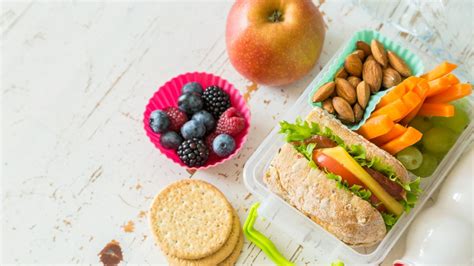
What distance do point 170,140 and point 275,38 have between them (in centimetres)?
34

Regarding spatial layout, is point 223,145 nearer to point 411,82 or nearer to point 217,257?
point 217,257

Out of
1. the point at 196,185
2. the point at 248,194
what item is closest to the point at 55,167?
the point at 196,185

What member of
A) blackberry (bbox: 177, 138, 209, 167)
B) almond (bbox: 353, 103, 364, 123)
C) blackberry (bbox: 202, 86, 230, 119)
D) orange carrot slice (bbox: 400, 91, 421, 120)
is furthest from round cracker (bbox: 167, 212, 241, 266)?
orange carrot slice (bbox: 400, 91, 421, 120)

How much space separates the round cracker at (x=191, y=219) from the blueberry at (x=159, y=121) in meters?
0.14

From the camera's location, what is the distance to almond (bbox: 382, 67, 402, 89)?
1.38m

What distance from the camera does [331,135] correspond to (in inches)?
50.7

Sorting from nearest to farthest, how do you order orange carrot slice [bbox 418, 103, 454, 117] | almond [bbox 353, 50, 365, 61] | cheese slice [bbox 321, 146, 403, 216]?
1. cheese slice [bbox 321, 146, 403, 216]
2. orange carrot slice [bbox 418, 103, 454, 117]
3. almond [bbox 353, 50, 365, 61]

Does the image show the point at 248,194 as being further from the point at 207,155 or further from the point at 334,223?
the point at 334,223

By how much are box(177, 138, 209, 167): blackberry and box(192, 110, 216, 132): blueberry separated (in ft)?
0.17

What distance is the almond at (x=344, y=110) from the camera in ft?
4.45

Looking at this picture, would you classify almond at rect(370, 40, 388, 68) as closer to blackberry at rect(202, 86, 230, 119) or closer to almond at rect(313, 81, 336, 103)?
almond at rect(313, 81, 336, 103)

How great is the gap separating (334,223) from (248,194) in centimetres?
28

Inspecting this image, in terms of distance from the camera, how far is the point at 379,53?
4.62 feet

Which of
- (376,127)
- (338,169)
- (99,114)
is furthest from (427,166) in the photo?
(99,114)
